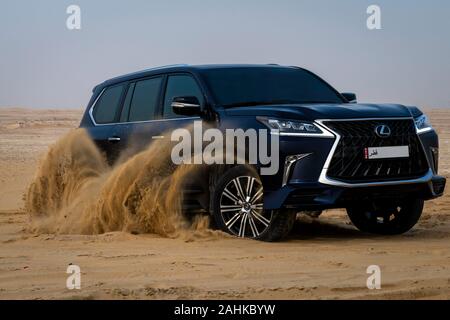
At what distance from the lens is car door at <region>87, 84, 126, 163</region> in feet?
30.1

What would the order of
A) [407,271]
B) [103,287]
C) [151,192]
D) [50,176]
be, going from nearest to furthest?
[103,287], [407,271], [151,192], [50,176]

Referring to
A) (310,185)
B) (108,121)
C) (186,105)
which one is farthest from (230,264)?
(108,121)

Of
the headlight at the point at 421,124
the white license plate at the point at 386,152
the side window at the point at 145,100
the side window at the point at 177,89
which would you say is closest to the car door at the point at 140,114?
the side window at the point at 145,100

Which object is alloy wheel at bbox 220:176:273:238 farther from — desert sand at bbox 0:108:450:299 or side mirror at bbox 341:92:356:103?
side mirror at bbox 341:92:356:103

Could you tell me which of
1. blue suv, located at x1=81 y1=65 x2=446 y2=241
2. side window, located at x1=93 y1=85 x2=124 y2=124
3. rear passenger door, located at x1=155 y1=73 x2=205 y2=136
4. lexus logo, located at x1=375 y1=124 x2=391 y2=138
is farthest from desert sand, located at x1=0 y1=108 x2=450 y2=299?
side window, located at x1=93 y1=85 x2=124 y2=124

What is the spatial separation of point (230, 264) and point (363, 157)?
171 cm

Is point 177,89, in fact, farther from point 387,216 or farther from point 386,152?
point 387,216

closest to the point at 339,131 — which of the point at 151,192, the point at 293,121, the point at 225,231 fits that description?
the point at 293,121

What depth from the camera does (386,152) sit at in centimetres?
748

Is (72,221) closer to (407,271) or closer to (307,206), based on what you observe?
(307,206)

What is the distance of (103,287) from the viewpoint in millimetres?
5543

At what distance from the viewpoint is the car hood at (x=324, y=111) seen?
734 centimetres

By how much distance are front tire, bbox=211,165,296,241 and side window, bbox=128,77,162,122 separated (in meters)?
1.39
